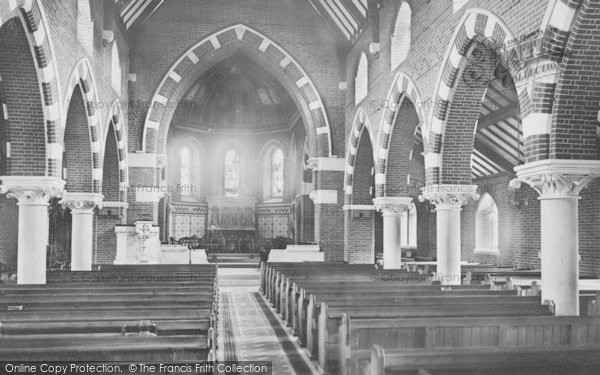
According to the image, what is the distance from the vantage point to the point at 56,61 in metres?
12.9

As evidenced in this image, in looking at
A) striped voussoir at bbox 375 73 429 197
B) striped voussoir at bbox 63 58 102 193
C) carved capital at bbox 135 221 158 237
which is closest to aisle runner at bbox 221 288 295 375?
carved capital at bbox 135 221 158 237

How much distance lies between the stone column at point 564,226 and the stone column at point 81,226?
1204 centimetres

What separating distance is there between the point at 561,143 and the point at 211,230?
25.3 metres

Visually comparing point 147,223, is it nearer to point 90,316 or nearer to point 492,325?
point 90,316

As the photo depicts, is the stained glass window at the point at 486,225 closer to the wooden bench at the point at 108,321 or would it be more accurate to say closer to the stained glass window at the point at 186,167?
the wooden bench at the point at 108,321

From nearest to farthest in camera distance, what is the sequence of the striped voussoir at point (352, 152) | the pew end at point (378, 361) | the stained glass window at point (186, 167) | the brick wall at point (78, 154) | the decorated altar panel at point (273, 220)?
the pew end at point (378, 361) → the brick wall at point (78, 154) → the striped voussoir at point (352, 152) → the decorated altar panel at point (273, 220) → the stained glass window at point (186, 167)

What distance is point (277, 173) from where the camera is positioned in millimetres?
35406

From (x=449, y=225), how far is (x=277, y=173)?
22408mm

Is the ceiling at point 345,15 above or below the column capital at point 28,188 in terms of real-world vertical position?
above

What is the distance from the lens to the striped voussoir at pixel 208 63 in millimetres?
22688

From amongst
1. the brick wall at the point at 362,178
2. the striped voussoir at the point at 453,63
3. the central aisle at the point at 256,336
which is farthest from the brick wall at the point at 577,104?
the brick wall at the point at 362,178

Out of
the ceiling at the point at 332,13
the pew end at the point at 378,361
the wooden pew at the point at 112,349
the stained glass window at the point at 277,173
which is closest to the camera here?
the pew end at the point at 378,361

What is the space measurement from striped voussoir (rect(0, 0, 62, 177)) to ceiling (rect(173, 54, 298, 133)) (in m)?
18.2

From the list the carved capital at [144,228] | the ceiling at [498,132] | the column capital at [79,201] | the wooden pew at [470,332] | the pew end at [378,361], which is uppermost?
the ceiling at [498,132]
